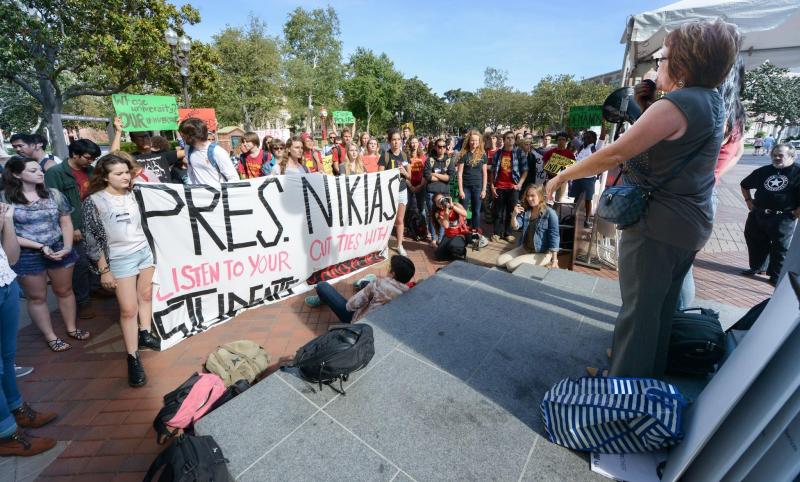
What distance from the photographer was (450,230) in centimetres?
566

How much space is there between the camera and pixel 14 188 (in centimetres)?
288

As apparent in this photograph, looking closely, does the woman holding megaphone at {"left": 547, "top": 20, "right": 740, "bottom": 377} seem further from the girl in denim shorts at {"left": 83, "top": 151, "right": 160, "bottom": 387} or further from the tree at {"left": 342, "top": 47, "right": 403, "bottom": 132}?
the tree at {"left": 342, "top": 47, "right": 403, "bottom": 132}

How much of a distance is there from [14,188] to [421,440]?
3677 mm

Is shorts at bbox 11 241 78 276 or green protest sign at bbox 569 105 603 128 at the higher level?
green protest sign at bbox 569 105 603 128

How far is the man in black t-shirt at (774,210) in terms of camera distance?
456 centimetres

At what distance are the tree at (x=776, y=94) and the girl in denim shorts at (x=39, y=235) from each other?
200ft

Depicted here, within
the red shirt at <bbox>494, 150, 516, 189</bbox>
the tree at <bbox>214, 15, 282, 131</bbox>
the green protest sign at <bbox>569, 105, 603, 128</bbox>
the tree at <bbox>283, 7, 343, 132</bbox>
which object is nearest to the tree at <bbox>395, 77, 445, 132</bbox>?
the tree at <bbox>283, 7, 343, 132</bbox>

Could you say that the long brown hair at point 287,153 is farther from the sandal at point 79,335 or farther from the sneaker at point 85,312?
the sandal at point 79,335

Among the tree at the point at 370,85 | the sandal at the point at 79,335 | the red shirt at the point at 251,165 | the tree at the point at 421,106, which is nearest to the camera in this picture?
the sandal at the point at 79,335

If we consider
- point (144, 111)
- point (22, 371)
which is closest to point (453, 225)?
point (22, 371)

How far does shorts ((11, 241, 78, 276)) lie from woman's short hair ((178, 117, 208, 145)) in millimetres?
1593

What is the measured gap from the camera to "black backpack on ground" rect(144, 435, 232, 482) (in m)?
1.52

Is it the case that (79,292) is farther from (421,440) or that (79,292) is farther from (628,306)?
(628,306)

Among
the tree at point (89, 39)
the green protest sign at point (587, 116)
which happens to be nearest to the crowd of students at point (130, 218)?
the green protest sign at point (587, 116)
